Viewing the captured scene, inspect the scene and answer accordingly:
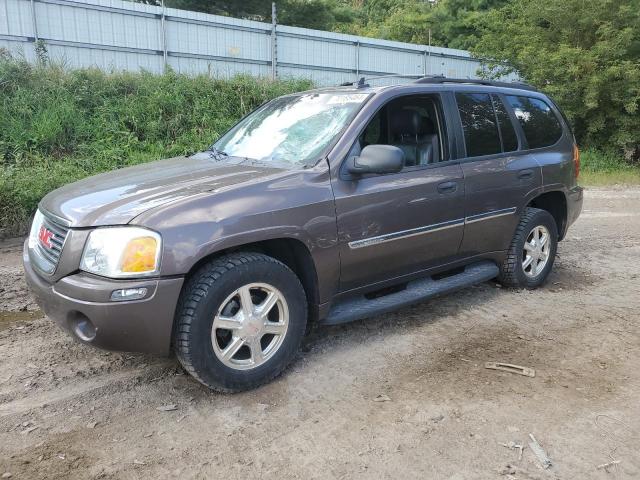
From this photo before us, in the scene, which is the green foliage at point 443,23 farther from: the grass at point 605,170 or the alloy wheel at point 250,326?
the alloy wheel at point 250,326

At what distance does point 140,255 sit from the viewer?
2816mm

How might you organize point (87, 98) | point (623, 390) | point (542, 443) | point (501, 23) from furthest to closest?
point (501, 23) → point (87, 98) → point (623, 390) → point (542, 443)

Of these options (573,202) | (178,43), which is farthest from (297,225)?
(178,43)

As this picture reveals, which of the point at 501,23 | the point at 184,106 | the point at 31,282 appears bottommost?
the point at 31,282

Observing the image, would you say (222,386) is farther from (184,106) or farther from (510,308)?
(184,106)

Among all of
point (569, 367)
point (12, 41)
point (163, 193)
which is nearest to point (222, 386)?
point (163, 193)

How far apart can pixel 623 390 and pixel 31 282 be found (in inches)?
141

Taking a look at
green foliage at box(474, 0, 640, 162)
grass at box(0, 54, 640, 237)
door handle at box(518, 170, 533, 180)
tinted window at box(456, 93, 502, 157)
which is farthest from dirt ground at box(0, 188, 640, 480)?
green foliage at box(474, 0, 640, 162)

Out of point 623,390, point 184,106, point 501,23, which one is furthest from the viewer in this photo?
point 501,23

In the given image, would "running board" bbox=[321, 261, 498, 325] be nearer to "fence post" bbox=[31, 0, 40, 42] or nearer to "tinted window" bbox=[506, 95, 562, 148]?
"tinted window" bbox=[506, 95, 562, 148]

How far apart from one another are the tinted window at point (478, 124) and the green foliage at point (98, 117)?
5361mm

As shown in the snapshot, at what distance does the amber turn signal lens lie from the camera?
2811 mm

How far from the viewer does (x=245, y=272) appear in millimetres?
3082

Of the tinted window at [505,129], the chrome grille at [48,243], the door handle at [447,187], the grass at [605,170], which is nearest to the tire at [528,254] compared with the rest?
the tinted window at [505,129]
